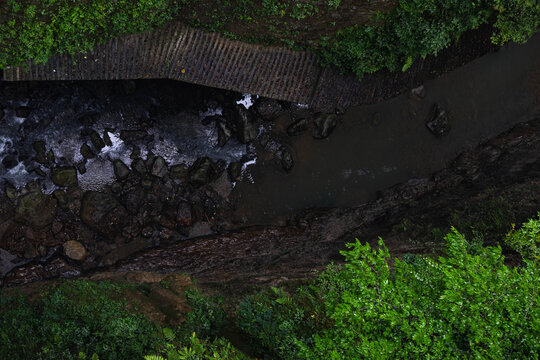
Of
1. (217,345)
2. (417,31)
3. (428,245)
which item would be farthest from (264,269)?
(417,31)

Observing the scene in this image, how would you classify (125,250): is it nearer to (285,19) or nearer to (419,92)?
(285,19)

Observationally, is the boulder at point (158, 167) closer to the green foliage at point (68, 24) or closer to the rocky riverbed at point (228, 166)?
the rocky riverbed at point (228, 166)

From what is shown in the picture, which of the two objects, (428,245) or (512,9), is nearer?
(512,9)

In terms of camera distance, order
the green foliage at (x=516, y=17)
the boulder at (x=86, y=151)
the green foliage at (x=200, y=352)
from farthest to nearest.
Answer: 1. the boulder at (x=86, y=151)
2. the green foliage at (x=516, y=17)
3. the green foliage at (x=200, y=352)

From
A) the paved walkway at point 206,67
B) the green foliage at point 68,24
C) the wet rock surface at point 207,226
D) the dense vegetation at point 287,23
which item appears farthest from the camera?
the wet rock surface at point 207,226

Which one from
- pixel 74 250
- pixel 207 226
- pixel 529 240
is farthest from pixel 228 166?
pixel 529 240

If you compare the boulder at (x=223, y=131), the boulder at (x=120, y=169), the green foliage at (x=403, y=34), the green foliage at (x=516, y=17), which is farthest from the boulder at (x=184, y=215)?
the green foliage at (x=516, y=17)

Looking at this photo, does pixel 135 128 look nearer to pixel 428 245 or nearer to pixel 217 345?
pixel 217 345
